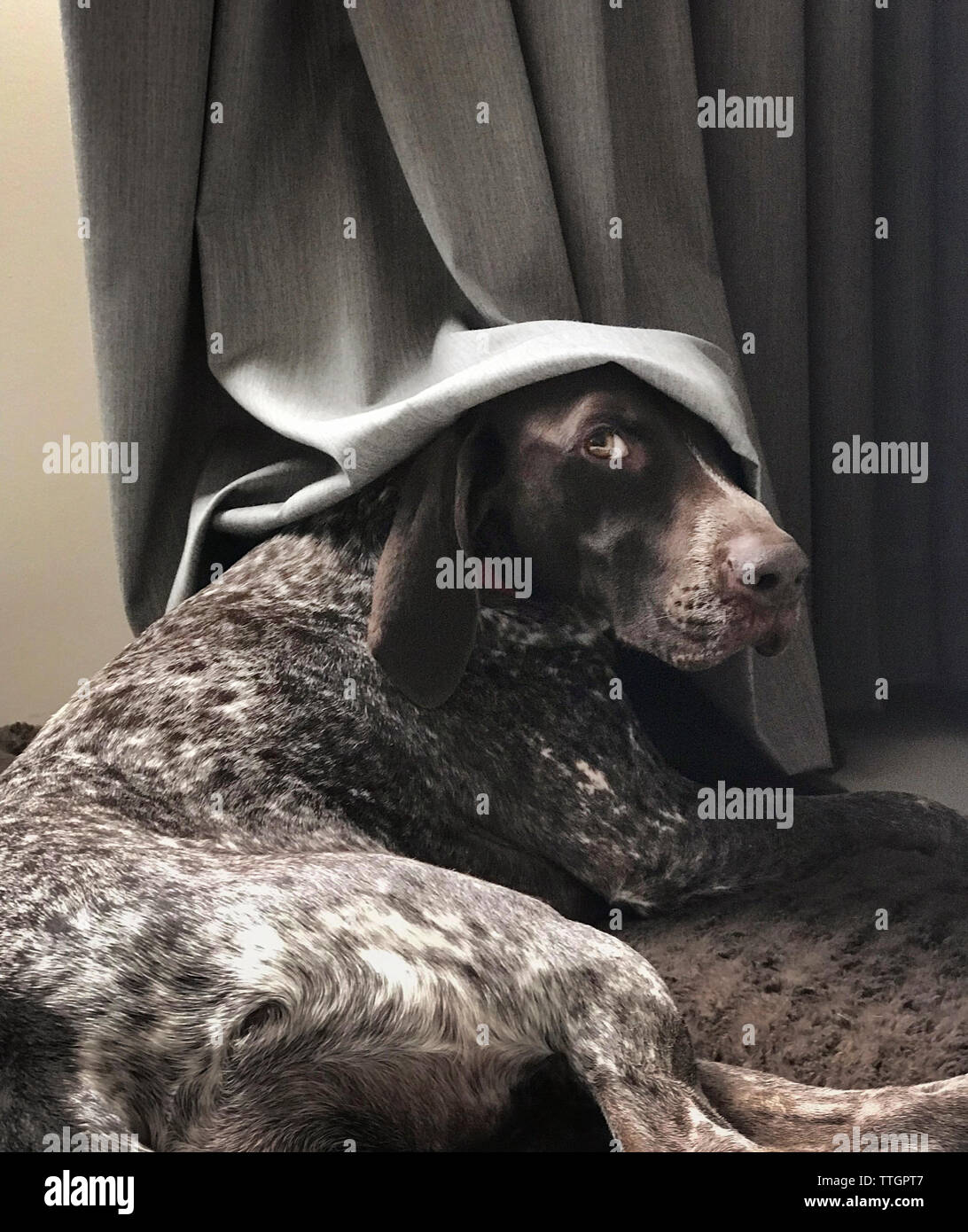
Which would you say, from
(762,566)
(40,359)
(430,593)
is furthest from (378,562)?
(40,359)

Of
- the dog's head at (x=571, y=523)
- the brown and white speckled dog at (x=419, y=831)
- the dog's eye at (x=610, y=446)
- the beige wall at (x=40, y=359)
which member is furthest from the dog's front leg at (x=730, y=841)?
the beige wall at (x=40, y=359)

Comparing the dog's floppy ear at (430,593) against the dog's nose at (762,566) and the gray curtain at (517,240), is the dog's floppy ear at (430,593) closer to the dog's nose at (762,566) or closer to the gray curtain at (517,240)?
the gray curtain at (517,240)

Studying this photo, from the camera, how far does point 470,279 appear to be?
3.84 ft

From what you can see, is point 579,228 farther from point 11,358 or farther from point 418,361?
point 11,358

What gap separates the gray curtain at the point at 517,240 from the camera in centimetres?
113

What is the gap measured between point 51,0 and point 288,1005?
3.49 feet

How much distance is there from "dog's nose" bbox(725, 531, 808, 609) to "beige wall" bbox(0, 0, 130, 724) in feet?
2.16

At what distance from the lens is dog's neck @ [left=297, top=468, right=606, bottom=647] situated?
110cm

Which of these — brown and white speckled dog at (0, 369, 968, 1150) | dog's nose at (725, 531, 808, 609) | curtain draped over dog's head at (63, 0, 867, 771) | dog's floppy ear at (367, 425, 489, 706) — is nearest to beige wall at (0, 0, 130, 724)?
curtain draped over dog's head at (63, 0, 867, 771)

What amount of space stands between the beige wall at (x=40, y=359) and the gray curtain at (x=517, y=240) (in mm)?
65

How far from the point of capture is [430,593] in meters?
1.08

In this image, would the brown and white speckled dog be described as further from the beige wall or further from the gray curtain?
the beige wall

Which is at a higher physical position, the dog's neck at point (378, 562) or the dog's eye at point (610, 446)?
the dog's eye at point (610, 446)

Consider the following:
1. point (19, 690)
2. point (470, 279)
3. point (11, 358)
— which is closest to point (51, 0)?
point (11, 358)
